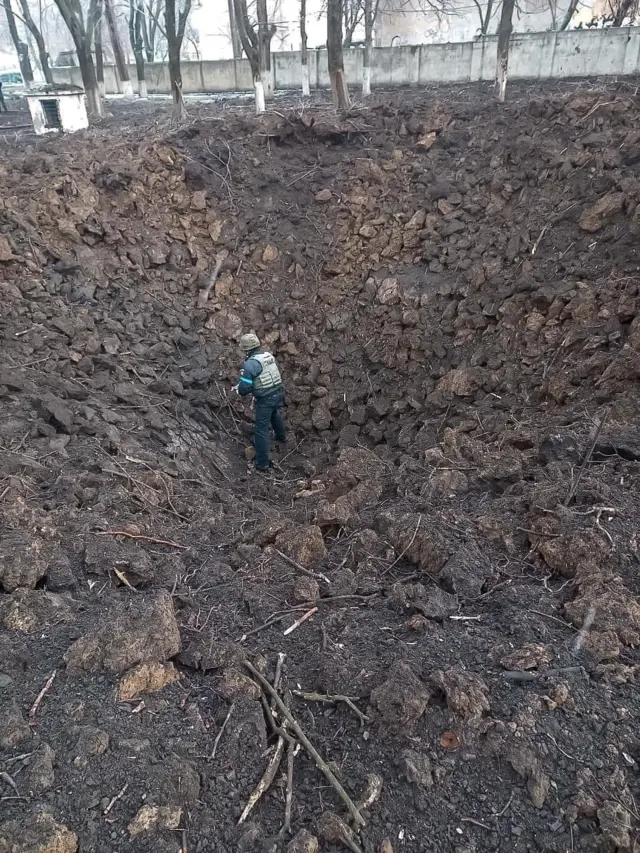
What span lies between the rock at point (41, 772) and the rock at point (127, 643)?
0.46m

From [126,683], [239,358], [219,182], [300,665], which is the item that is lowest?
[239,358]

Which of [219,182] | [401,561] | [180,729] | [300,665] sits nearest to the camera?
[180,729]

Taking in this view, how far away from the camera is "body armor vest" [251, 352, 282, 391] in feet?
20.6

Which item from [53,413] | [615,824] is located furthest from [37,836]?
[53,413]

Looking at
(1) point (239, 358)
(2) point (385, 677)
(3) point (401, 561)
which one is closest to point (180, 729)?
(2) point (385, 677)

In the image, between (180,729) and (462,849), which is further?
(180,729)

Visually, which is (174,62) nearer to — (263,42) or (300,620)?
(263,42)

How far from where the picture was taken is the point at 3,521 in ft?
11.8

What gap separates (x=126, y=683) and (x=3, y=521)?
1.58m

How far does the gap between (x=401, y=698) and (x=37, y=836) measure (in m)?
1.45

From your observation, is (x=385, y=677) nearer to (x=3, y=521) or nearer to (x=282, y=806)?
(x=282, y=806)

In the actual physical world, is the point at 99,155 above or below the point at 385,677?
above

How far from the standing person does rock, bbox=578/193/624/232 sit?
391cm

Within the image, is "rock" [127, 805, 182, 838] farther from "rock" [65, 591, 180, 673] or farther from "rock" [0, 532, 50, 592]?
"rock" [0, 532, 50, 592]
